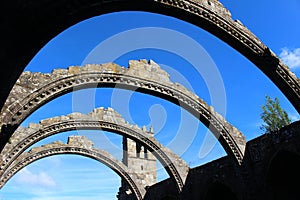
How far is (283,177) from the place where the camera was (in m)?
10.2

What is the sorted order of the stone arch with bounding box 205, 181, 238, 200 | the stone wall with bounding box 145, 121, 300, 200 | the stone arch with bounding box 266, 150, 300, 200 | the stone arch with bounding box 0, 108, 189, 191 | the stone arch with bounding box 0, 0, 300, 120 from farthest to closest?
1. the stone arch with bounding box 205, 181, 238, 200
2. the stone arch with bounding box 0, 108, 189, 191
3. the stone arch with bounding box 266, 150, 300, 200
4. the stone wall with bounding box 145, 121, 300, 200
5. the stone arch with bounding box 0, 0, 300, 120

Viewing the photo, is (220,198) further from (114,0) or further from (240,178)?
(114,0)

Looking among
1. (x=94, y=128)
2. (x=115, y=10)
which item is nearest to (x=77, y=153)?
(x=94, y=128)

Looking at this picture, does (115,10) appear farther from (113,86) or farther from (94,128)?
(94,128)

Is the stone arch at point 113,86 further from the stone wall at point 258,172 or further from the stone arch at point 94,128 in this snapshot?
the stone arch at point 94,128

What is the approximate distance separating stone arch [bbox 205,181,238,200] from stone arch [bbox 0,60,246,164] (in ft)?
6.25

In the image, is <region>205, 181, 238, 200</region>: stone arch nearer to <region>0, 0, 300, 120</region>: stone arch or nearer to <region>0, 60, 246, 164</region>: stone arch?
<region>0, 60, 246, 164</region>: stone arch

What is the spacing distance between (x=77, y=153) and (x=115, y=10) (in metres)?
11.1

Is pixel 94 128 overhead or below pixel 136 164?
below

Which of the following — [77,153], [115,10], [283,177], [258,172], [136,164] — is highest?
[136,164]

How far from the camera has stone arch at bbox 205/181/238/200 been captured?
12285mm

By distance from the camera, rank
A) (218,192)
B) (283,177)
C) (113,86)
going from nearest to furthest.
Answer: (113,86) → (283,177) → (218,192)

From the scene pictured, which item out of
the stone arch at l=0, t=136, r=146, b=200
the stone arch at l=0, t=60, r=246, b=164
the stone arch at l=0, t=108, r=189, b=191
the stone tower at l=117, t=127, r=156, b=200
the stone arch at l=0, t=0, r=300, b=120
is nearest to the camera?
the stone arch at l=0, t=0, r=300, b=120

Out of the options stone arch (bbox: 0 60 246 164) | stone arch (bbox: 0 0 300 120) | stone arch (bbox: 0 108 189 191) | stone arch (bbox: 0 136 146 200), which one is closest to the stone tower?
stone arch (bbox: 0 136 146 200)
